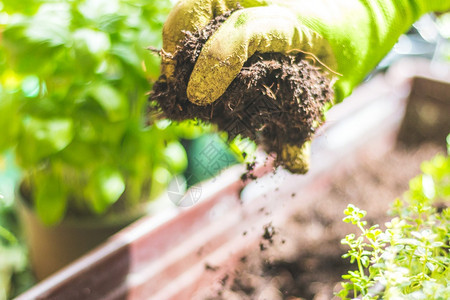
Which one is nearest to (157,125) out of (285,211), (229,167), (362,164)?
(229,167)

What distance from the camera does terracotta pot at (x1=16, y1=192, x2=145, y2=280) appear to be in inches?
39.1

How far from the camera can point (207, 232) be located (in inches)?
34.4

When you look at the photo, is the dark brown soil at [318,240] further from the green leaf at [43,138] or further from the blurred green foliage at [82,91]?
the green leaf at [43,138]

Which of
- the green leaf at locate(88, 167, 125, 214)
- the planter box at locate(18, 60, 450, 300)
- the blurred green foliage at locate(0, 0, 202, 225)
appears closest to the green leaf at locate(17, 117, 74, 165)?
the blurred green foliage at locate(0, 0, 202, 225)

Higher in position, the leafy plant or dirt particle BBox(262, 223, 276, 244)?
the leafy plant

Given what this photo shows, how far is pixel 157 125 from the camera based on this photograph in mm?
901

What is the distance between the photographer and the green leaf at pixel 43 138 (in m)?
0.73

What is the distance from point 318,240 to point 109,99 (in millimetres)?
640

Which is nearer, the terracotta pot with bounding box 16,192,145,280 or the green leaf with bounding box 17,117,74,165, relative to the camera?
the green leaf with bounding box 17,117,74,165

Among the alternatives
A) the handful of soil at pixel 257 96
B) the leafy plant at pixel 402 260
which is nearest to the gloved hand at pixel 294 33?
the handful of soil at pixel 257 96

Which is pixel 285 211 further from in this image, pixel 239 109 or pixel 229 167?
pixel 239 109

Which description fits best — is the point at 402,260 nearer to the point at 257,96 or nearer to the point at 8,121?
the point at 257,96

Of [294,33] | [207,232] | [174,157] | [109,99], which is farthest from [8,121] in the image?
[294,33]

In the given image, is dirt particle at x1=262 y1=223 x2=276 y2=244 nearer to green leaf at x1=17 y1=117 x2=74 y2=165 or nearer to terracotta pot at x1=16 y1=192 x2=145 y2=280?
terracotta pot at x1=16 y1=192 x2=145 y2=280
